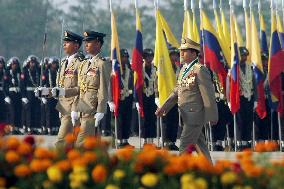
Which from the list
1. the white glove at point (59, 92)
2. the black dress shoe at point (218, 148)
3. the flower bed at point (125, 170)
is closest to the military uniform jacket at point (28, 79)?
the black dress shoe at point (218, 148)

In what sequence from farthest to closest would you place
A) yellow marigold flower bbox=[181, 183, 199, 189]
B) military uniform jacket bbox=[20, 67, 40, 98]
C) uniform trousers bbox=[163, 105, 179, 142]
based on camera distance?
1. military uniform jacket bbox=[20, 67, 40, 98]
2. uniform trousers bbox=[163, 105, 179, 142]
3. yellow marigold flower bbox=[181, 183, 199, 189]

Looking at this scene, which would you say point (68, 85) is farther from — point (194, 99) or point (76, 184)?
point (76, 184)

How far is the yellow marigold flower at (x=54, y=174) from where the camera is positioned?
297 inches

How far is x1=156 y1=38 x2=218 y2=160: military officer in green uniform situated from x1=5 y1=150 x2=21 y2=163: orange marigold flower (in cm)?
540

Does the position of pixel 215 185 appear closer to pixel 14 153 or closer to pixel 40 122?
pixel 14 153

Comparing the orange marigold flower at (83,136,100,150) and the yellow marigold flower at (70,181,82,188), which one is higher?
the orange marigold flower at (83,136,100,150)

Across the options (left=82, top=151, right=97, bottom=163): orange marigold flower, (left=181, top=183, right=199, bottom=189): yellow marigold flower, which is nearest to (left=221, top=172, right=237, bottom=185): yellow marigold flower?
(left=181, top=183, right=199, bottom=189): yellow marigold flower

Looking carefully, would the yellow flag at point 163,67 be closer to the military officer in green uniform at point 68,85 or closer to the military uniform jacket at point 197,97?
the military officer in green uniform at point 68,85

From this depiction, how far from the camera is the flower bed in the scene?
24.6 ft

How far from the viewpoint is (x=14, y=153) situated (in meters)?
8.02

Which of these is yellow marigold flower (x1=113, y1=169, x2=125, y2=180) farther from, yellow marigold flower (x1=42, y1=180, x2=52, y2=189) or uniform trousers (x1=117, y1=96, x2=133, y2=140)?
uniform trousers (x1=117, y1=96, x2=133, y2=140)

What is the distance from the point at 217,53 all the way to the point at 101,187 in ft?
41.6

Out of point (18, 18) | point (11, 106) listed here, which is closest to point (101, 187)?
point (11, 106)

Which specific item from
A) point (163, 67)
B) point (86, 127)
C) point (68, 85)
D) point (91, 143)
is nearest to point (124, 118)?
point (163, 67)
